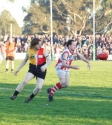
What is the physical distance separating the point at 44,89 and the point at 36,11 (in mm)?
77775

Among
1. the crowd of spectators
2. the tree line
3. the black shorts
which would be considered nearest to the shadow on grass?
the black shorts

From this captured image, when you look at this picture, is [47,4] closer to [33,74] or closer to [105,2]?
[105,2]

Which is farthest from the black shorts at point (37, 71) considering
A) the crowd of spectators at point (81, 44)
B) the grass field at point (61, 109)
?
the crowd of spectators at point (81, 44)

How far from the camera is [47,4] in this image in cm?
9462

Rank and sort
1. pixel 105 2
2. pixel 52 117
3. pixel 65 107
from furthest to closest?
pixel 105 2 → pixel 65 107 → pixel 52 117

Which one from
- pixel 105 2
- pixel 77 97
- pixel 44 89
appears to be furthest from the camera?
pixel 105 2

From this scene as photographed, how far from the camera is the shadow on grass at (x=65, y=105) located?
11.6m

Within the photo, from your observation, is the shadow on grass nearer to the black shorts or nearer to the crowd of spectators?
the black shorts

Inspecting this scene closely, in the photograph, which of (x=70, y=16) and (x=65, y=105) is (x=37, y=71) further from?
(x=70, y=16)

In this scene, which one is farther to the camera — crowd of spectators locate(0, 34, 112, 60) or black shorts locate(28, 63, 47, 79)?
crowd of spectators locate(0, 34, 112, 60)

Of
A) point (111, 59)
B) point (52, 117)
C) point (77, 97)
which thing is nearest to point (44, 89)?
point (77, 97)

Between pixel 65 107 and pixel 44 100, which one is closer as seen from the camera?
pixel 65 107

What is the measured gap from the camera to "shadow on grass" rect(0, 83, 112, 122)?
37.9ft

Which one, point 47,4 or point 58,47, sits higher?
point 47,4
